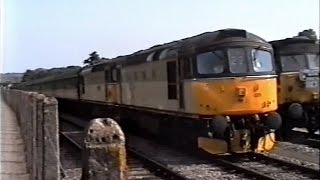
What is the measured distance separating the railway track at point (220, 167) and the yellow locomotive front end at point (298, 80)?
2494 mm

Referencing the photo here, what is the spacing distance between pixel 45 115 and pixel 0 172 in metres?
3.12

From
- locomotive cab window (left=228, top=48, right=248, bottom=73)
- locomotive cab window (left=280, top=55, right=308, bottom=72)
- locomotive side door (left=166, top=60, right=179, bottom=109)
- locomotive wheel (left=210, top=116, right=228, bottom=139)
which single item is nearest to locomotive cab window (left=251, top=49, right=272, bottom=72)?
locomotive cab window (left=228, top=48, right=248, bottom=73)

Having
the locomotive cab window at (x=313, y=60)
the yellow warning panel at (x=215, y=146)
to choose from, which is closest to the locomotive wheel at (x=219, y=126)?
the yellow warning panel at (x=215, y=146)

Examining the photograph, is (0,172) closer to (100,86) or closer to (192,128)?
(192,128)

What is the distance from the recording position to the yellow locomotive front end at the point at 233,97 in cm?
1159

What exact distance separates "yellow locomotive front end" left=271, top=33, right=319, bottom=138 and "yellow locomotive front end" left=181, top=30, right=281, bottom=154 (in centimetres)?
180

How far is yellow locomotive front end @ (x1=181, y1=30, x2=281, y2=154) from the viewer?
38.0 feet

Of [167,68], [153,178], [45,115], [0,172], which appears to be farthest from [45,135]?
[167,68]

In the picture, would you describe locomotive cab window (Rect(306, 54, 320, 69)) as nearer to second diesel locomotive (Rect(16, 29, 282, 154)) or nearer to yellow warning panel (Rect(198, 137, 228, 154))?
second diesel locomotive (Rect(16, 29, 282, 154))

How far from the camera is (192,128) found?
1228 centimetres

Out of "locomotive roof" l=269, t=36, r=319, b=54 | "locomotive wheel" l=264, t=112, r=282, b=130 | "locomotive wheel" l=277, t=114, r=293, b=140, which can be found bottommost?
"locomotive wheel" l=277, t=114, r=293, b=140

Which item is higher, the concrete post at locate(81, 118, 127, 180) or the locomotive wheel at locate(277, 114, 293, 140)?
the concrete post at locate(81, 118, 127, 180)

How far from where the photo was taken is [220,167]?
1081cm

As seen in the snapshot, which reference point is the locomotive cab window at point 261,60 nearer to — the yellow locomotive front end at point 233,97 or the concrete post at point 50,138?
the yellow locomotive front end at point 233,97
